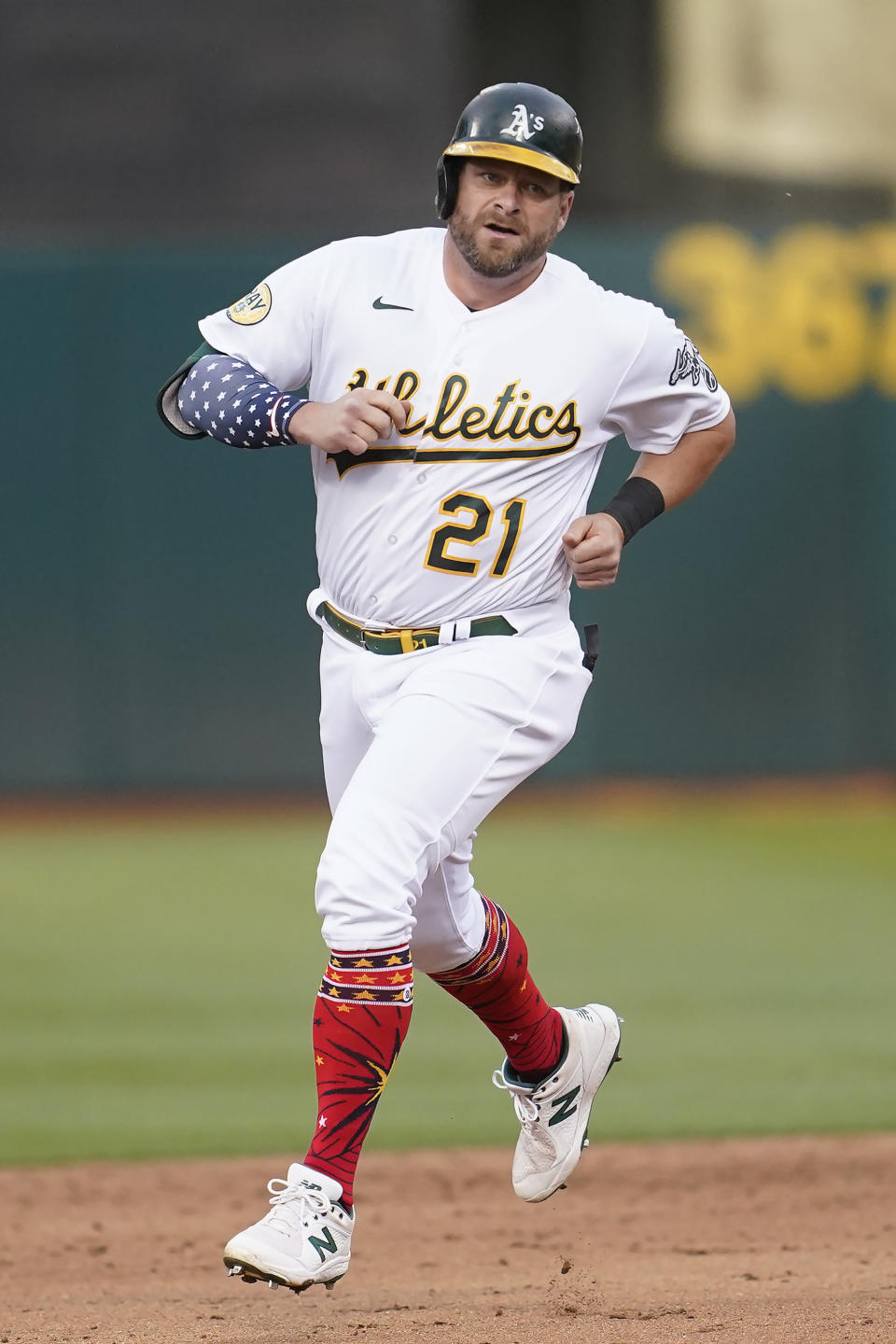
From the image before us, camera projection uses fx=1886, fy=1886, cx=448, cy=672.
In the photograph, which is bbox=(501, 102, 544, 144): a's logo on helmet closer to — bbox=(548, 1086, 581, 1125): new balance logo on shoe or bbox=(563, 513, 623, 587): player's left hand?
bbox=(563, 513, 623, 587): player's left hand

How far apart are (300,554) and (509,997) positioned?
20.7ft

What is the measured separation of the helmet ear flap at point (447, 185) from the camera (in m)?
3.49

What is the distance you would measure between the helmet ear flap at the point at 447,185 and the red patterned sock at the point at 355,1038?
138 centimetres

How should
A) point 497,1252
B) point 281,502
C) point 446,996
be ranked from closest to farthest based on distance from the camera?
point 497,1252 < point 446,996 < point 281,502

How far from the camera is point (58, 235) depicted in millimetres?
10188

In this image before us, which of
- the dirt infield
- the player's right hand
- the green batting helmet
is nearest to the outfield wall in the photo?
the dirt infield

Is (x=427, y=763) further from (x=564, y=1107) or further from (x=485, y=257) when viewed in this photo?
(x=564, y=1107)

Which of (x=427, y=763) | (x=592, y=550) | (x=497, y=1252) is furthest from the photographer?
(x=497, y=1252)

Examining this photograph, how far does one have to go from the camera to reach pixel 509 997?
3869mm

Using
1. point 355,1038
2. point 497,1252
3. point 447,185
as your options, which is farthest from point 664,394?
point 497,1252

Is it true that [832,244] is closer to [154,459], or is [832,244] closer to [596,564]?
[154,459]

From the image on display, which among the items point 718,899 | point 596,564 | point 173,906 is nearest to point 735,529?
point 718,899

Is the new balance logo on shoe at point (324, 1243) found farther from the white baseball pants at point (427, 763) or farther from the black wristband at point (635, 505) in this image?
the black wristband at point (635, 505)

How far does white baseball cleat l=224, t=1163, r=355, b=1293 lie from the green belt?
0.97 metres
